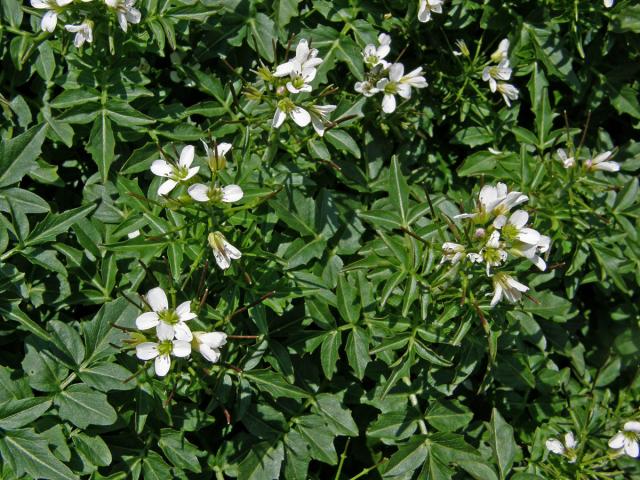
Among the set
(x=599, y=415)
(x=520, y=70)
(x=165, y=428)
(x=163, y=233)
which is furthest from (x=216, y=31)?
(x=599, y=415)

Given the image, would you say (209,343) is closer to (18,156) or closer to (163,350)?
(163,350)

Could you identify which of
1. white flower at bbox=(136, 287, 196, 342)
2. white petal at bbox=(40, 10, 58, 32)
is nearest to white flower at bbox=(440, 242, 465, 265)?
white flower at bbox=(136, 287, 196, 342)

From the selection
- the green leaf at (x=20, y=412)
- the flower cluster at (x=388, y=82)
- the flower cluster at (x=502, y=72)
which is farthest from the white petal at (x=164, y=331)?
the flower cluster at (x=502, y=72)

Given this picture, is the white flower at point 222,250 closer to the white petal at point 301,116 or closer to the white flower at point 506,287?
the white petal at point 301,116

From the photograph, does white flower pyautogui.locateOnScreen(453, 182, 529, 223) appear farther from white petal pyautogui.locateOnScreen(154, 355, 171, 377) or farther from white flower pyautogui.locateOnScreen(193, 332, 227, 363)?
white petal pyautogui.locateOnScreen(154, 355, 171, 377)

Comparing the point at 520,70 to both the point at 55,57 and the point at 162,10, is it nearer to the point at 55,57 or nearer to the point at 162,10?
the point at 162,10

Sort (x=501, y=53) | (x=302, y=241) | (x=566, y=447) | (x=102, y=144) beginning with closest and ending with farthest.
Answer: (x=102, y=144) → (x=302, y=241) → (x=566, y=447) → (x=501, y=53)

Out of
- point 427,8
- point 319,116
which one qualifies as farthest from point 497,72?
point 319,116
